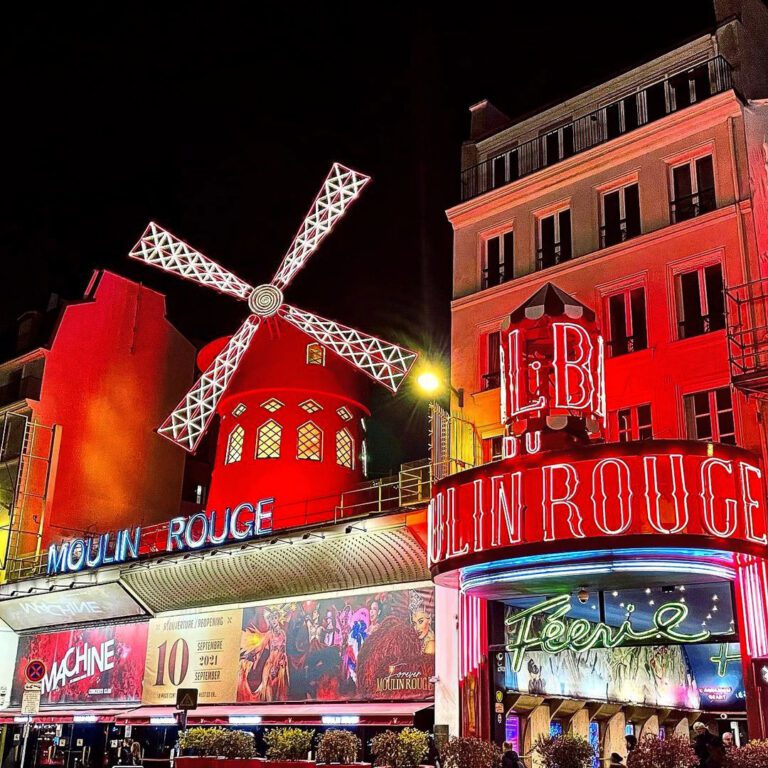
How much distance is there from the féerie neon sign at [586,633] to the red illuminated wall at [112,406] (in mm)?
14780

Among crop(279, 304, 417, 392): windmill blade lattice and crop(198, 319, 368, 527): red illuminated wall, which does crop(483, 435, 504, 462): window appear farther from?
crop(198, 319, 368, 527): red illuminated wall

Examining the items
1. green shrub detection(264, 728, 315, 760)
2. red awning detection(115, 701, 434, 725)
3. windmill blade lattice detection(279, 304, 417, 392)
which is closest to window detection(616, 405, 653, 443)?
red awning detection(115, 701, 434, 725)

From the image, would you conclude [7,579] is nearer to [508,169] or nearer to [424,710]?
[424,710]

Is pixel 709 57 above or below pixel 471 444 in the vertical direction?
above

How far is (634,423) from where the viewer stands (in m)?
13.2

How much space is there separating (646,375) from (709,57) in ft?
17.0

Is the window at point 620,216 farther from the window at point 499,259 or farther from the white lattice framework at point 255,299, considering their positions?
the white lattice framework at point 255,299

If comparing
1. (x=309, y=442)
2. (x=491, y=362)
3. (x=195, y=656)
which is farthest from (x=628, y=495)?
(x=195, y=656)

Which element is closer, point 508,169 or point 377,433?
point 508,169

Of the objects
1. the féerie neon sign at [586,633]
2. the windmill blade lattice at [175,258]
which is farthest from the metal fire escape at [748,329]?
the windmill blade lattice at [175,258]

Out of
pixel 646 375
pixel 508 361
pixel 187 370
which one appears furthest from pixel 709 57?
pixel 187 370

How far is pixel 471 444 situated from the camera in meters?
14.9

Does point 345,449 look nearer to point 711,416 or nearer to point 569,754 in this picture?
point 711,416

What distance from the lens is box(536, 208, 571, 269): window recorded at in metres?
15.2
